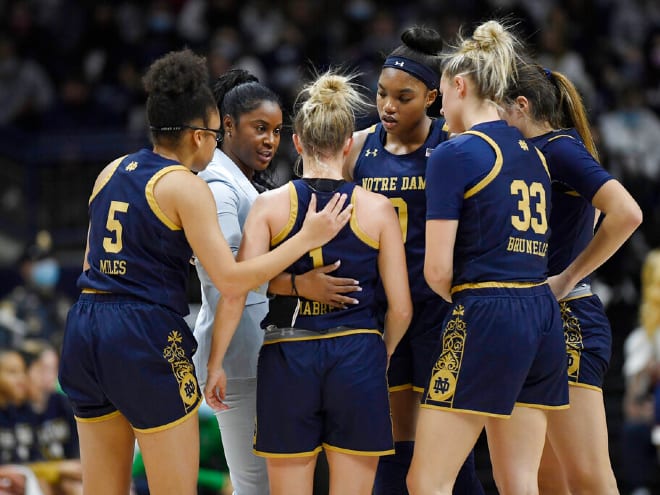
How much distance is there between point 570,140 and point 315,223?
117cm

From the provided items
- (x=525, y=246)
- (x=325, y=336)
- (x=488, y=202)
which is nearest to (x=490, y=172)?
(x=488, y=202)

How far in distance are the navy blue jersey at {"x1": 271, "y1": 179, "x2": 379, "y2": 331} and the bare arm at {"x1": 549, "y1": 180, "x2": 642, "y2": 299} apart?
86 cm

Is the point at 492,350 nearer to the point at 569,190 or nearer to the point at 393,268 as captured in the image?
the point at 393,268

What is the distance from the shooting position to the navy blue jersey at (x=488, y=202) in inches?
146

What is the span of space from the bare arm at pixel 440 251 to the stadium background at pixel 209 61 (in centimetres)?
729

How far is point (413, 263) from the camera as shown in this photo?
4.32 m

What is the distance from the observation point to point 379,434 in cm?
374

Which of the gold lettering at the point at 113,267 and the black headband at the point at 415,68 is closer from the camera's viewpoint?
the gold lettering at the point at 113,267

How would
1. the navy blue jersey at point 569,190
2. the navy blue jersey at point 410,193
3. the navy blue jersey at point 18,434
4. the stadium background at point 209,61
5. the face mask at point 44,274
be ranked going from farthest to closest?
the stadium background at point 209,61 < the face mask at point 44,274 < the navy blue jersey at point 18,434 < the navy blue jersey at point 410,193 < the navy blue jersey at point 569,190

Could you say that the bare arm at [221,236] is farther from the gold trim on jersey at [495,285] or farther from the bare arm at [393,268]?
the gold trim on jersey at [495,285]

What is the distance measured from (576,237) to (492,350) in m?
0.88

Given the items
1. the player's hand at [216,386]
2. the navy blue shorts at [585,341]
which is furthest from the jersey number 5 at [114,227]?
the navy blue shorts at [585,341]

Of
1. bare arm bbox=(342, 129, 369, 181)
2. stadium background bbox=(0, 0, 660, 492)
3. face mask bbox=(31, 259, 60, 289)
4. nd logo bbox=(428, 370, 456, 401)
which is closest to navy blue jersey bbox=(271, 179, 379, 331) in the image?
nd logo bbox=(428, 370, 456, 401)

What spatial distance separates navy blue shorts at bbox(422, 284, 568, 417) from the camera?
3.69m
